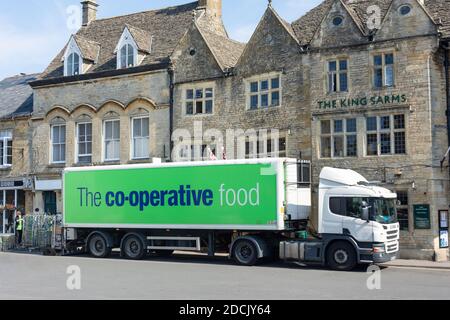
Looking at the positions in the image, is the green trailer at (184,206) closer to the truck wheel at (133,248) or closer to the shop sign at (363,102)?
the truck wheel at (133,248)

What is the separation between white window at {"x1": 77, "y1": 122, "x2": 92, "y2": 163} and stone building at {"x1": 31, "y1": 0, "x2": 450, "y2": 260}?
5 cm

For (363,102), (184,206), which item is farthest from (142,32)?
(184,206)

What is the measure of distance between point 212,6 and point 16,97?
13802mm

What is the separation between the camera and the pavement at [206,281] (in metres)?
13.1

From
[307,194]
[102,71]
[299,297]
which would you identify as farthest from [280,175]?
[102,71]

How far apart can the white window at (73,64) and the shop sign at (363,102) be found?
14879 mm

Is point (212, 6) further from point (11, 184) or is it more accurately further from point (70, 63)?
point (11, 184)

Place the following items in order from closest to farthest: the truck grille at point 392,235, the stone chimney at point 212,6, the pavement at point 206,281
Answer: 1. the pavement at point 206,281
2. the truck grille at point 392,235
3. the stone chimney at point 212,6

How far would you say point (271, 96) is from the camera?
26.7 metres

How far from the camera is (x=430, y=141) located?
73.6 ft

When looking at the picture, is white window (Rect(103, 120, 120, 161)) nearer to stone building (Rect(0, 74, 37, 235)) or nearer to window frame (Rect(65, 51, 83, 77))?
window frame (Rect(65, 51, 83, 77))

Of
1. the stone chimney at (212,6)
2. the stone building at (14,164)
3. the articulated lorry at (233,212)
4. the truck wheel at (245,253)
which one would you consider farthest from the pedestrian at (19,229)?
the stone chimney at (212,6)

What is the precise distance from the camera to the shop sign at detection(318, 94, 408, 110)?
914 inches

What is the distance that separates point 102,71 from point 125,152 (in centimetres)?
464
